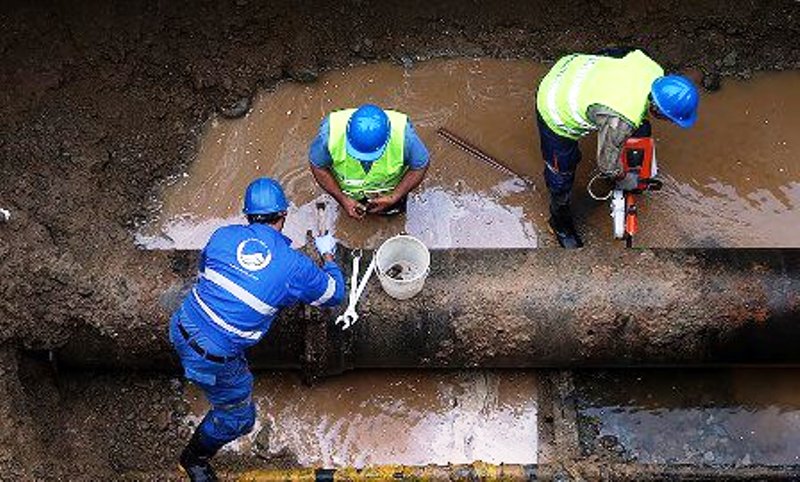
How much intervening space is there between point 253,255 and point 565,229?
102 inches

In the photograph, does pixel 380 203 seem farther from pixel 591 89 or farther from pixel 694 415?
pixel 694 415

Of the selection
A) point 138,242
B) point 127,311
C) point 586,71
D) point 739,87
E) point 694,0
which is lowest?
point 127,311

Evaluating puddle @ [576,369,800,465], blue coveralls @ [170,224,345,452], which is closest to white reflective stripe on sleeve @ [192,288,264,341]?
blue coveralls @ [170,224,345,452]

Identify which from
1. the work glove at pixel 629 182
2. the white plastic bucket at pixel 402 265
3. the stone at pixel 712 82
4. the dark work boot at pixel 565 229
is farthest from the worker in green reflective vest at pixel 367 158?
the stone at pixel 712 82

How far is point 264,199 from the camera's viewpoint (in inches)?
189

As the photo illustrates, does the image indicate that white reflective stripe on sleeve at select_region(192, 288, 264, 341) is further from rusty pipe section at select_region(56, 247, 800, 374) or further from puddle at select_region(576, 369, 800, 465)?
puddle at select_region(576, 369, 800, 465)

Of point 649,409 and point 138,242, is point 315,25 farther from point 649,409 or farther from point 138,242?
point 649,409

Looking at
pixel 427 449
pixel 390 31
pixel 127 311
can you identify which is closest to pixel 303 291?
pixel 127 311

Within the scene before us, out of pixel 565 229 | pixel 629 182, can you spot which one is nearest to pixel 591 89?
pixel 629 182

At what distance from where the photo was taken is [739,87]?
6.89 m

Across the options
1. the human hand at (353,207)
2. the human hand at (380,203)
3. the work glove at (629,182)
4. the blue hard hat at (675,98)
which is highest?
the blue hard hat at (675,98)

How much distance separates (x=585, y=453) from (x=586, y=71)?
2383mm

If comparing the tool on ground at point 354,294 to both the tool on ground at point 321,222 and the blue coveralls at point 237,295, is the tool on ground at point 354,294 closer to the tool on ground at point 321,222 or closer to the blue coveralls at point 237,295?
the blue coveralls at point 237,295

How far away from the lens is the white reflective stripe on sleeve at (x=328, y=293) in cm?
473
